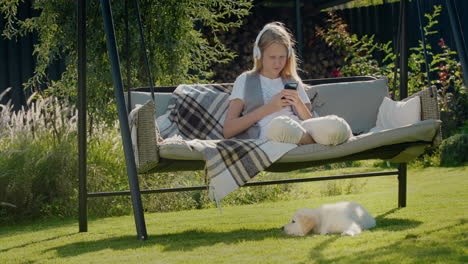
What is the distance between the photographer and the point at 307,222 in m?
3.30

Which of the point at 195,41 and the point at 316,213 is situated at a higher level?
the point at 195,41

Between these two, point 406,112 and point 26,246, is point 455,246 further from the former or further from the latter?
point 26,246

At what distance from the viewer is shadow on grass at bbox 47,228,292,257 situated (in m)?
3.32

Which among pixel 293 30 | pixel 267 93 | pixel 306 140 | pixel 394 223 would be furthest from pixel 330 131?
pixel 293 30

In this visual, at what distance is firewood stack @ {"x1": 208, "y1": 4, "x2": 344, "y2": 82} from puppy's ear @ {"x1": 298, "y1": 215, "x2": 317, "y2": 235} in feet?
19.1

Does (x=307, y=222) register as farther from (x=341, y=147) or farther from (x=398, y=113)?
(x=398, y=113)

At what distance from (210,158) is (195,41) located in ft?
9.34

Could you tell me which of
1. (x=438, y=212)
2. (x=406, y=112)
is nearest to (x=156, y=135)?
(x=406, y=112)

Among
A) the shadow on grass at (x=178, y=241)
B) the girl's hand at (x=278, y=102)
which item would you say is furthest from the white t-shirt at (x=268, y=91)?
the shadow on grass at (x=178, y=241)

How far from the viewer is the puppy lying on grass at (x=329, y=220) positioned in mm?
3285

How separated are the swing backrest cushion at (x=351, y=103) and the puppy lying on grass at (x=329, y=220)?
97cm

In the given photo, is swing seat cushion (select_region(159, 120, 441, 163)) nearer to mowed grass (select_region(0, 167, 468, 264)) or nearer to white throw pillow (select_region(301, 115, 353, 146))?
white throw pillow (select_region(301, 115, 353, 146))

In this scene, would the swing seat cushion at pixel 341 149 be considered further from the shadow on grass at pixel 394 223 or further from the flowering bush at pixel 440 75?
the flowering bush at pixel 440 75

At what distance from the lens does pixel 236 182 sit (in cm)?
341
